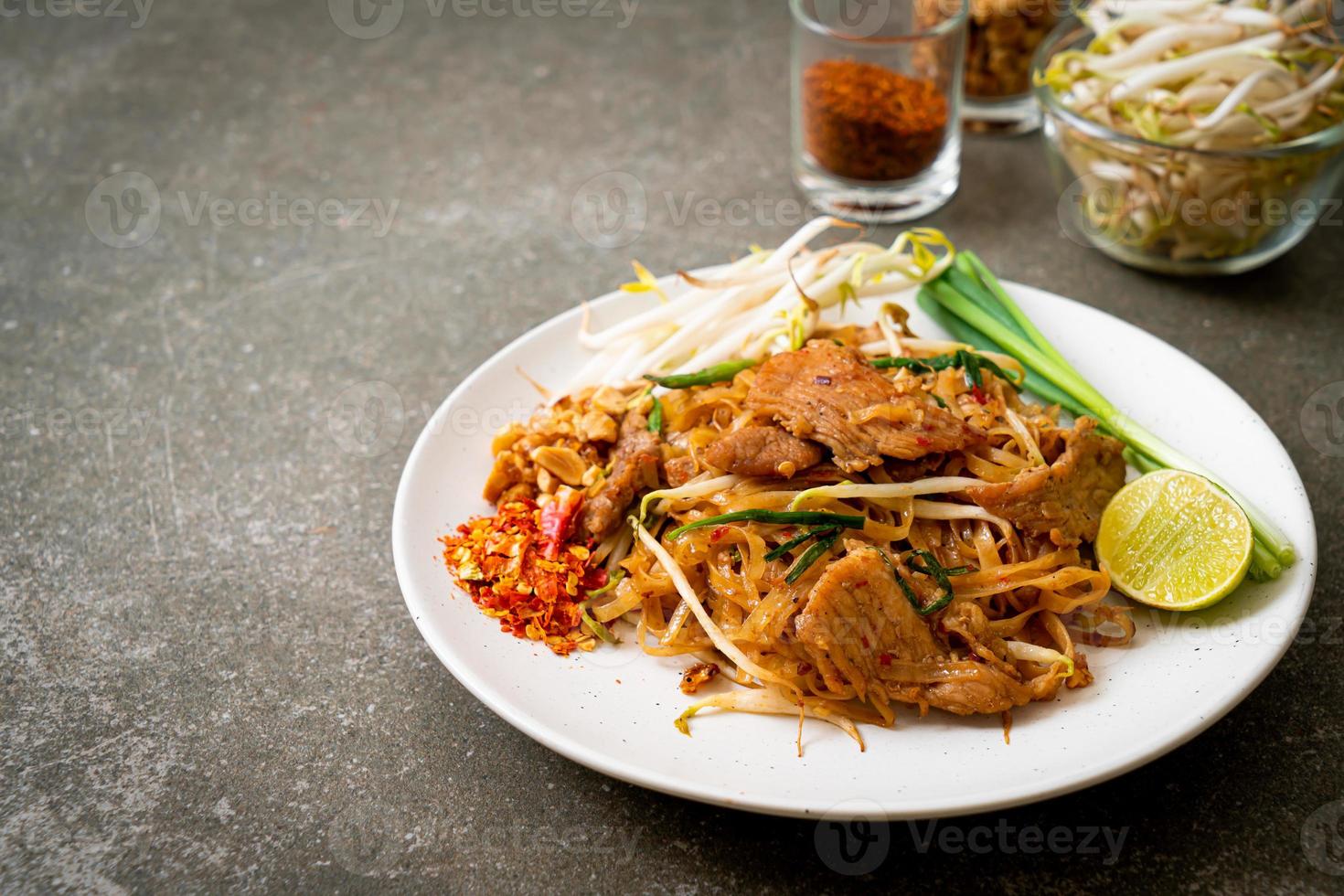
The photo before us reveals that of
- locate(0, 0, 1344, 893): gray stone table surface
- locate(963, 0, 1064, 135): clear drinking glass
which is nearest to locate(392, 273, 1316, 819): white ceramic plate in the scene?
locate(0, 0, 1344, 893): gray stone table surface

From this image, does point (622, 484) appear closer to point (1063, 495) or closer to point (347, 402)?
point (1063, 495)

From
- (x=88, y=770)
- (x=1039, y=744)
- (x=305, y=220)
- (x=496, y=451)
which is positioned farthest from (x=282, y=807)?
(x=305, y=220)

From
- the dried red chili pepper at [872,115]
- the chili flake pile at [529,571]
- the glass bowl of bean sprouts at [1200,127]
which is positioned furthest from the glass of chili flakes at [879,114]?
the chili flake pile at [529,571]

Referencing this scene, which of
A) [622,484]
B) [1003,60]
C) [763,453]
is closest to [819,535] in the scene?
[763,453]

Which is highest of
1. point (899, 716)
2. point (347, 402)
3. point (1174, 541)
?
point (1174, 541)

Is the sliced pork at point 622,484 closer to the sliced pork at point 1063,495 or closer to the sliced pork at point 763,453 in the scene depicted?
the sliced pork at point 763,453
